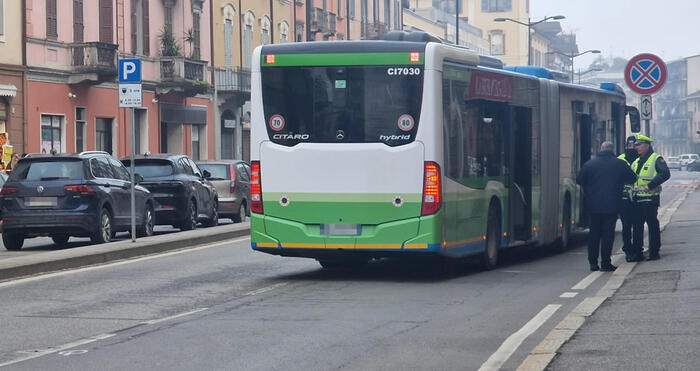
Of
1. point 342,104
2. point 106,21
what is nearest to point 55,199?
point 342,104

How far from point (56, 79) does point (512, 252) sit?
2259 cm

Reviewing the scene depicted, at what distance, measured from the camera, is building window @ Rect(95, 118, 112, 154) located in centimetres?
4516

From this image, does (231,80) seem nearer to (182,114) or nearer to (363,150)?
(182,114)

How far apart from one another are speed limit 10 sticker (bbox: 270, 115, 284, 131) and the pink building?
83.2ft

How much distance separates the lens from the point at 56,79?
42.0 m

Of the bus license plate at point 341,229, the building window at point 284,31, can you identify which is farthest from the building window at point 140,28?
the bus license plate at point 341,229

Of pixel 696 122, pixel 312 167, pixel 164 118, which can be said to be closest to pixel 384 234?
pixel 312 167

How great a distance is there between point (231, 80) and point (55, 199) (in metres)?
33.8

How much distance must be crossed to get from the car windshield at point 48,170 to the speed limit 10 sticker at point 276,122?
769cm

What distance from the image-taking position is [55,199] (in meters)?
23.0

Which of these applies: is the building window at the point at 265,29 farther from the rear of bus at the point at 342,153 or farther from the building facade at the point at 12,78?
the rear of bus at the point at 342,153

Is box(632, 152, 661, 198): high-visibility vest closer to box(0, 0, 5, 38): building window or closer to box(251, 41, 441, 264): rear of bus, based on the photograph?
box(251, 41, 441, 264): rear of bus

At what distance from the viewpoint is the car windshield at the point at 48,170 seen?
23125 millimetres

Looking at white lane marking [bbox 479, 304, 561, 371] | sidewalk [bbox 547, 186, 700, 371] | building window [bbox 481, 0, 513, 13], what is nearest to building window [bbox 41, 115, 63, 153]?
sidewalk [bbox 547, 186, 700, 371]
